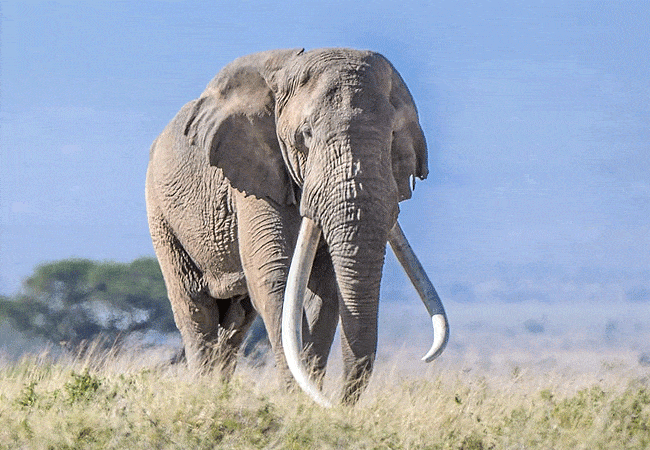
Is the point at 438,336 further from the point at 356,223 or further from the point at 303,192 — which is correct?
the point at 303,192

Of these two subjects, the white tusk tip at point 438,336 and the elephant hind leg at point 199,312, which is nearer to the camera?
the white tusk tip at point 438,336

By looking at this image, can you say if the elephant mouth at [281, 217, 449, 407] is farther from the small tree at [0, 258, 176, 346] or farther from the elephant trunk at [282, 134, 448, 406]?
the small tree at [0, 258, 176, 346]

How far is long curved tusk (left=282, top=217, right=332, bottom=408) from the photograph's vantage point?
31.2ft

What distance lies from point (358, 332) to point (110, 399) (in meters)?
2.10

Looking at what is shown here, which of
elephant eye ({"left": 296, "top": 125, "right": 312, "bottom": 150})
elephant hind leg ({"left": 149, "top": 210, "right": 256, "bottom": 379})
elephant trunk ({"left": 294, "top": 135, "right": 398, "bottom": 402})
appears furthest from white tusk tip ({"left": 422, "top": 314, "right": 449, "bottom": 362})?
elephant hind leg ({"left": 149, "top": 210, "right": 256, "bottom": 379})

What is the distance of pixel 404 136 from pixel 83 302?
2562 cm

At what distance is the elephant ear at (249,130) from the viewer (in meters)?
10.3

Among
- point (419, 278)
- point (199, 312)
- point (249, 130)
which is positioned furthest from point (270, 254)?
point (199, 312)

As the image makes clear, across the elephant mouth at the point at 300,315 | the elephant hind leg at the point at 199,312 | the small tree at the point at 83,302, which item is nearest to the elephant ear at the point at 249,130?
the elephant mouth at the point at 300,315

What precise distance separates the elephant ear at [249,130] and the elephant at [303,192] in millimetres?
12

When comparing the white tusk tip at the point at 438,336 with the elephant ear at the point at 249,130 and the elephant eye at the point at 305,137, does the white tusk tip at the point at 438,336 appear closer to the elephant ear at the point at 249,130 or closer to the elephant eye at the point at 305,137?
the elephant ear at the point at 249,130

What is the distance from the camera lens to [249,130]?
10.4m

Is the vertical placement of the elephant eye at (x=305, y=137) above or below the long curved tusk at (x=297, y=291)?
above

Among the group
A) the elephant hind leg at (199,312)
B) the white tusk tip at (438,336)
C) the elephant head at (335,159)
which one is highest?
the elephant head at (335,159)
